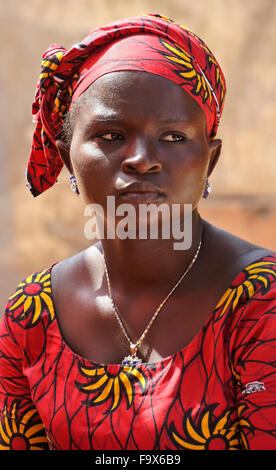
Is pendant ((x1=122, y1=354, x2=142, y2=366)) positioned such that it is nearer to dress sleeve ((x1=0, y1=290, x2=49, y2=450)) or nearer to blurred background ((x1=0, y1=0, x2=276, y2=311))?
dress sleeve ((x1=0, y1=290, x2=49, y2=450))

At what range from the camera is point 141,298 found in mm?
1802

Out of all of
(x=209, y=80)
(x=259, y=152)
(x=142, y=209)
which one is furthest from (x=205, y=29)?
(x=142, y=209)

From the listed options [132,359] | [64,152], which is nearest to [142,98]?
[64,152]

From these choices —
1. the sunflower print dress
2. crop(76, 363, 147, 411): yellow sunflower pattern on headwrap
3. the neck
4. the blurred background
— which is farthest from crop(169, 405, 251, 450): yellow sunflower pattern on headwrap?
the blurred background

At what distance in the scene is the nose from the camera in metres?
1.53

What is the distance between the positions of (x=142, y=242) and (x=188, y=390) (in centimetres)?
42

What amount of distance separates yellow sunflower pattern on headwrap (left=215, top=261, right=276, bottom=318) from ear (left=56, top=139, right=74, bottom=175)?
0.59m

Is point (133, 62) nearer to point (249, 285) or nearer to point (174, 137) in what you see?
point (174, 137)

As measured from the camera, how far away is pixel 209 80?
171cm

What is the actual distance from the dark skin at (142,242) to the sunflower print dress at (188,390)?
5cm

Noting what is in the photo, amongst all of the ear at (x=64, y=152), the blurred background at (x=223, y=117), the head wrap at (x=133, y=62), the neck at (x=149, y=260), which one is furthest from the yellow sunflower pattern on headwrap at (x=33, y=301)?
the blurred background at (x=223, y=117)

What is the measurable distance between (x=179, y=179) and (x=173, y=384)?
1.67ft

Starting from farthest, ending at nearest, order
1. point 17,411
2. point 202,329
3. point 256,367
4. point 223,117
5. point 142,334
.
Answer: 1. point 223,117
2. point 17,411
3. point 142,334
4. point 202,329
5. point 256,367

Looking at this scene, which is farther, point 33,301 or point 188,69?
point 33,301
